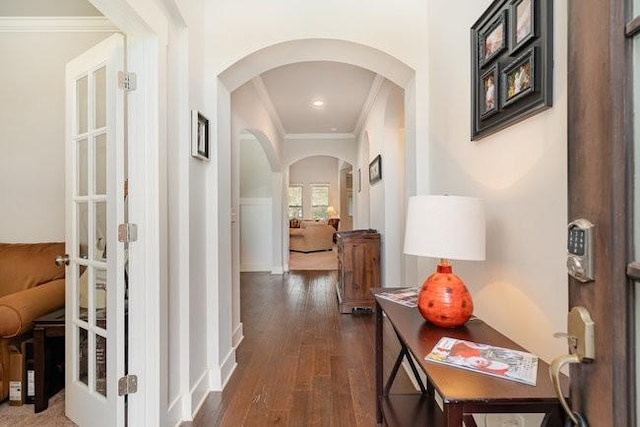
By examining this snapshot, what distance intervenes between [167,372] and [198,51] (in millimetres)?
1835

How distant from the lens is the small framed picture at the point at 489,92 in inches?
53.3

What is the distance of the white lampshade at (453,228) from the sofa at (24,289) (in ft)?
7.34

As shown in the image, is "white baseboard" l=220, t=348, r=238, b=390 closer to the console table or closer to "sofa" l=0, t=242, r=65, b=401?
"sofa" l=0, t=242, r=65, b=401

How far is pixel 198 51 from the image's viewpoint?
210cm

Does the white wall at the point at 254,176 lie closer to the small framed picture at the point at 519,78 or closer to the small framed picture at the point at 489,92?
the small framed picture at the point at 489,92

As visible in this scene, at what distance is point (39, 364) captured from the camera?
2016 mm

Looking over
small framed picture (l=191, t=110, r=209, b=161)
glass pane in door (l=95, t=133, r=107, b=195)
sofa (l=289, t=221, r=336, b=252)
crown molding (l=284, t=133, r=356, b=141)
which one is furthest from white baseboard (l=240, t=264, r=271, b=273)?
glass pane in door (l=95, t=133, r=107, b=195)

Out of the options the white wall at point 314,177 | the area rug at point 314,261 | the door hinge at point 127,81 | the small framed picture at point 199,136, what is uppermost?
the white wall at point 314,177

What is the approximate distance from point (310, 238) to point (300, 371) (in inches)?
271

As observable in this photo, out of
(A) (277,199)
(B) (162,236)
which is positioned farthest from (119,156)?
(A) (277,199)

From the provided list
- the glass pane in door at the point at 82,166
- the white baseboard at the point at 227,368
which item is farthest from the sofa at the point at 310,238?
the glass pane in door at the point at 82,166

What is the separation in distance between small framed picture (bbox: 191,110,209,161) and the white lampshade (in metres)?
1.36

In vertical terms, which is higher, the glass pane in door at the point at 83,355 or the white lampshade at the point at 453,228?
the white lampshade at the point at 453,228

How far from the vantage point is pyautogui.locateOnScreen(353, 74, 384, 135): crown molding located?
367 centimetres
